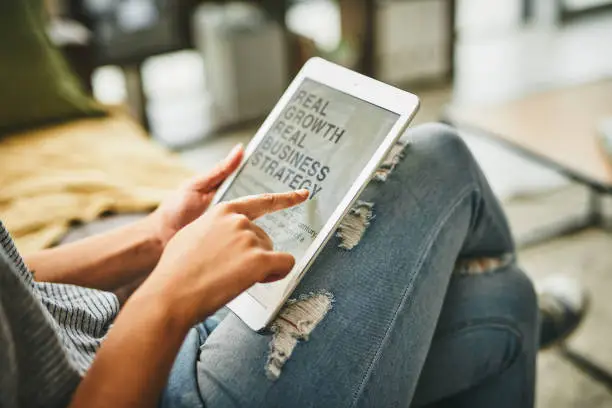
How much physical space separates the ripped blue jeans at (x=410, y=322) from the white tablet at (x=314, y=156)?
0.03 meters

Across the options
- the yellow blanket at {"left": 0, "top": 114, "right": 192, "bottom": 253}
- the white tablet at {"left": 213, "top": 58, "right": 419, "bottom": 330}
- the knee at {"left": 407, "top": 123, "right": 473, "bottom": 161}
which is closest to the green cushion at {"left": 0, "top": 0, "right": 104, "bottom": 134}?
the yellow blanket at {"left": 0, "top": 114, "right": 192, "bottom": 253}

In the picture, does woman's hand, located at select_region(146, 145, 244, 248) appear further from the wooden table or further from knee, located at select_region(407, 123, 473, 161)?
the wooden table

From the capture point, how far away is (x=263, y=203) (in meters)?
0.68

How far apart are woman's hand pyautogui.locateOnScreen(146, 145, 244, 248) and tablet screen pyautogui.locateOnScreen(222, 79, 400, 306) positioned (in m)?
0.02

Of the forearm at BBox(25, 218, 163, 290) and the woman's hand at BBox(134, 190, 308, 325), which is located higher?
the woman's hand at BBox(134, 190, 308, 325)

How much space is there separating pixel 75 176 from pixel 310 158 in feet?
2.20

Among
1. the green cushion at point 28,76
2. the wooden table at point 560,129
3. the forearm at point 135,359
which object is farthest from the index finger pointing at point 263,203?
the green cushion at point 28,76

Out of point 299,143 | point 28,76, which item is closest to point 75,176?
point 28,76

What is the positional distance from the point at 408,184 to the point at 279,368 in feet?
0.84

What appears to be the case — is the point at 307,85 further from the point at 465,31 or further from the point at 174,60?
the point at 465,31

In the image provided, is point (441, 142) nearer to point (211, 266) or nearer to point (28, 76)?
point (211, 266)

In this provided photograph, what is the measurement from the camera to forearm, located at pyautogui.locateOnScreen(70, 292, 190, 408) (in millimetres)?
577

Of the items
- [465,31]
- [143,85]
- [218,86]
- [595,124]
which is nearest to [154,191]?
[595,124]

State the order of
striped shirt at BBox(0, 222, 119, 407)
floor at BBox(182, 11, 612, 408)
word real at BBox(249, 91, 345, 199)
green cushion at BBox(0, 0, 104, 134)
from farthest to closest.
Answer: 1. green cushion at BBox(0, 0, 104, 134)
2. floor at BBox(182, 11, 612, 408)
3. word real at BBox(249, 91, 345, 199)
4. striped shirt at BBox(0, 222, 119, 407)
